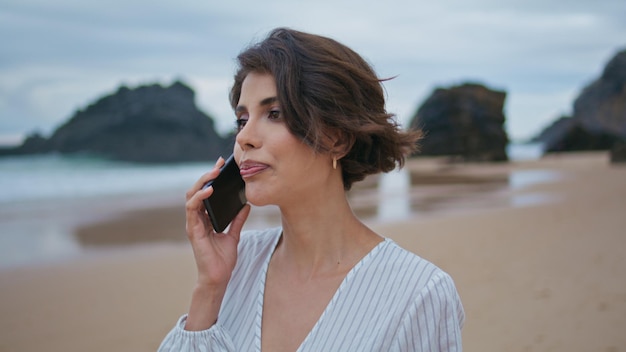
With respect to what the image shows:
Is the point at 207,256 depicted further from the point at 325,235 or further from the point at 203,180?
the point at 325,235

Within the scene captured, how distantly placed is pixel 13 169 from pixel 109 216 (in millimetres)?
23729

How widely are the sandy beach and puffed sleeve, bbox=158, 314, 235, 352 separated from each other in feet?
10.1

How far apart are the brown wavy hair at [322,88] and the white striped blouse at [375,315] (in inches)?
14.0

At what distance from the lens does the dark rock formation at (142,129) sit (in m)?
54.0

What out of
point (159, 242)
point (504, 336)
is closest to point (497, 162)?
point (159, 242)

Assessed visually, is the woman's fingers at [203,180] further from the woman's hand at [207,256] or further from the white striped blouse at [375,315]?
the white striped blouse at [375,315]

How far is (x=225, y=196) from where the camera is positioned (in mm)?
1862

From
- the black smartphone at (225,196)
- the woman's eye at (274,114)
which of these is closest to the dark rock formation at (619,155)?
the black smartphone at (225,196)

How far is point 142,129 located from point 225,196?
59.0m

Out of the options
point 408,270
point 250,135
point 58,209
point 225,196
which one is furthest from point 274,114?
point 58,209

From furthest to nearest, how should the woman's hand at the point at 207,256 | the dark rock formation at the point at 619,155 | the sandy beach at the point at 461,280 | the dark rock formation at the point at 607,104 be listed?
the dark rock formation at the point at 607,104
the dark rock formation at the point at 619,155
the sandy beach at the point at 461,280
the woman's hand at the point at 207,256

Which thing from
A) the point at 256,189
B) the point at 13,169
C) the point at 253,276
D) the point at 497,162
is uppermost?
the point at 256,189

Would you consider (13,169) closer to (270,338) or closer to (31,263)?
(31,263)

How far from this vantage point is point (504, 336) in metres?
4.49
